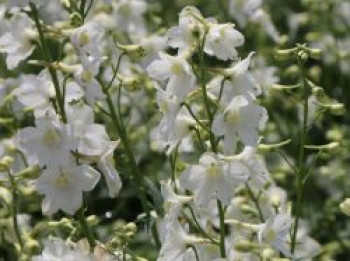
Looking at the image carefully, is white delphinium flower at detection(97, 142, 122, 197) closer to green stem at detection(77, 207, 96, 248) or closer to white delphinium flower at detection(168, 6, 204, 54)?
green stem at detection(77, 207, 96, 248)

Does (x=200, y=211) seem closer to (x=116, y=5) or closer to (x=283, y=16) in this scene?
(x=116, y=5)

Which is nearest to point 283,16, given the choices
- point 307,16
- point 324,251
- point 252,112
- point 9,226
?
point 307,16

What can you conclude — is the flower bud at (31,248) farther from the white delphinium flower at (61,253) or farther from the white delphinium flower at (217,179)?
the white delphinium flower at (217,179)

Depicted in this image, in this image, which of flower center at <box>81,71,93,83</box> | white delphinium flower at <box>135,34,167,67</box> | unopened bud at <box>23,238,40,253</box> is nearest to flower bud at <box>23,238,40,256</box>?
unopened bud at <box>23,238,40,253</box>

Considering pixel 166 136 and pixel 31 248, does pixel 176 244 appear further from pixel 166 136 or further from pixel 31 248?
pixel 31 248

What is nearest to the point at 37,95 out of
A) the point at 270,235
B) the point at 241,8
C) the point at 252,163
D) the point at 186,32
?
the point at 186,32
